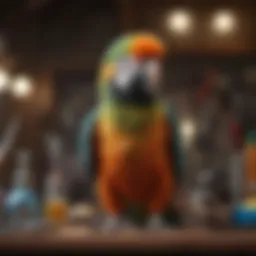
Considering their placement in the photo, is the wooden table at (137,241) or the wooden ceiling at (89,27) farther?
the wooden ceiling at (89,27)

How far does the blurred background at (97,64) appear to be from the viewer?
1.06 m

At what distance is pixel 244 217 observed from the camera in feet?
→ 3.34

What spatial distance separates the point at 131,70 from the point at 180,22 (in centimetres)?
15

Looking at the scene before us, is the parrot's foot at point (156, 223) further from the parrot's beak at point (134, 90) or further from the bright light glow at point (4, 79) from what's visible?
the bright light glow at point (4, 79)

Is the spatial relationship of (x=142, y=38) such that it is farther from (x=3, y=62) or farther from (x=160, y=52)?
(x=3, y=62)

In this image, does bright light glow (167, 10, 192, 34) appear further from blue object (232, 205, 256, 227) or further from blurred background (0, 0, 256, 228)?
blue object (232, 205, 256, 227)

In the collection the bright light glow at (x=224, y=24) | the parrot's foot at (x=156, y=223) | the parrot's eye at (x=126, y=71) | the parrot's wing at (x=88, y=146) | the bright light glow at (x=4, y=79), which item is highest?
the bright light glow at (x=224, y=24)

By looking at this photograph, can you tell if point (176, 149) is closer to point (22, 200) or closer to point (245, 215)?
point (245, 215)

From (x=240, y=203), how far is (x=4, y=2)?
0.54 meters

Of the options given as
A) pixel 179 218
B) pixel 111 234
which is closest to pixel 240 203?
pixel 179 218

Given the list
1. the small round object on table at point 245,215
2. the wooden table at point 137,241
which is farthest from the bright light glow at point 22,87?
the small round object on table at point 245,215

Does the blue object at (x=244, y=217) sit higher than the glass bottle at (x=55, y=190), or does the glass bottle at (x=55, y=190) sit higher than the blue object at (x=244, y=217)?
the glass bottle at (x=55, y=190)

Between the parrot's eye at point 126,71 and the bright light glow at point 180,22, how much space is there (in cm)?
11

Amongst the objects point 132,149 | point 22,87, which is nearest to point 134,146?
point 132,149
